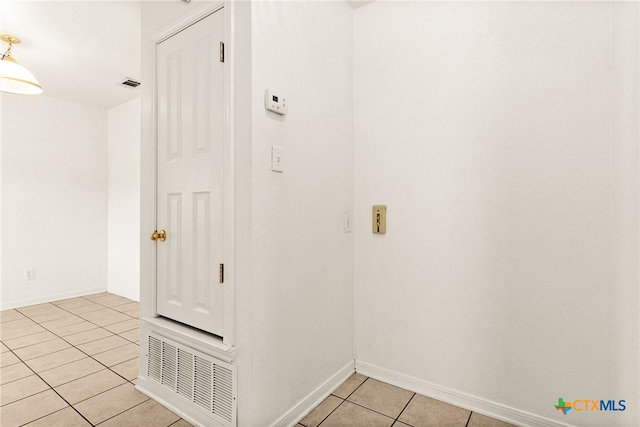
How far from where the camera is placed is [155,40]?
193 centimetres

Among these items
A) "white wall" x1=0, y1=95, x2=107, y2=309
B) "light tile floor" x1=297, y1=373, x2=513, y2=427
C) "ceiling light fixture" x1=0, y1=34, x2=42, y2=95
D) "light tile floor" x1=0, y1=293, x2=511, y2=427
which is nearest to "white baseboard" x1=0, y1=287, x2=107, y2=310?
"white wall" x1=0, y1=95, x2=107, y2=309

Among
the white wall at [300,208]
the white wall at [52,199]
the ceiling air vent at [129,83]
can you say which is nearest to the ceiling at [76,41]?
the ceiling air vent at [129,83]

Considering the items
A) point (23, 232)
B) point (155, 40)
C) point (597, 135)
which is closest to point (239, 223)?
point (155, 40)

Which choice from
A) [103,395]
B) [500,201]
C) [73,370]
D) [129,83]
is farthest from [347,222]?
[129,83]

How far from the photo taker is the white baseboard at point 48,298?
3660 mm

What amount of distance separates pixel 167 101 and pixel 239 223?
0.96 metres

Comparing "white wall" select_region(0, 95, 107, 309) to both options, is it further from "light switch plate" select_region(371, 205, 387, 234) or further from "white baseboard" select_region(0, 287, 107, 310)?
"light switch plate" select_region(371, 205, 387, 234)

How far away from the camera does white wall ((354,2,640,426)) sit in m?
1.42

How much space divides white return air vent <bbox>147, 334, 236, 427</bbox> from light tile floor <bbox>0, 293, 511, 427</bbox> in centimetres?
13

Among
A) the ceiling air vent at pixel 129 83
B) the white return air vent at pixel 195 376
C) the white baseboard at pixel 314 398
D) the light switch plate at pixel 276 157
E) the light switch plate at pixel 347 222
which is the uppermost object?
the ceiling air vent at pixel 129 83

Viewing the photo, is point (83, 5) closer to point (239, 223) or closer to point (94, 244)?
point (239, 223)

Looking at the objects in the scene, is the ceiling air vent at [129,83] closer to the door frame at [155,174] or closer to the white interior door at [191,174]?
the door frame at [155,174]

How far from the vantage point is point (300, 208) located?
1723mm

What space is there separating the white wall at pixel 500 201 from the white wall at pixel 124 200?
3162mm
